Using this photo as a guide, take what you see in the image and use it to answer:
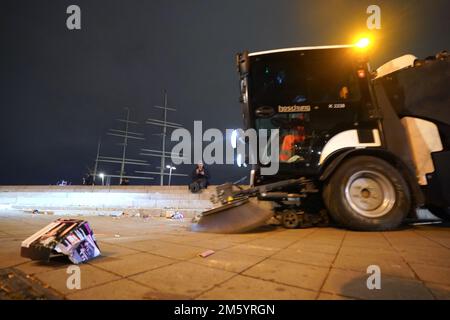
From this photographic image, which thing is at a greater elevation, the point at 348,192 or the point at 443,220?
the point at 348,192

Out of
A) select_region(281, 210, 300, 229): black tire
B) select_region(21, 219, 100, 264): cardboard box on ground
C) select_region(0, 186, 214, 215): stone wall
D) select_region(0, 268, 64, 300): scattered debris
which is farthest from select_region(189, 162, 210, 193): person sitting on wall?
select_region(0, 268, 64, 300): scattered debris

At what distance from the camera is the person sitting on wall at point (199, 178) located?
8.55m

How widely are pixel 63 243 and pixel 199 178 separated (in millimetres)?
7359

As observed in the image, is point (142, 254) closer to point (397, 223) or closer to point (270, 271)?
point (270, 271)

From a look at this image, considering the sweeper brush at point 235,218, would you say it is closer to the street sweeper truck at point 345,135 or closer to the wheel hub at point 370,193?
the street sweeper truck at point 345,135

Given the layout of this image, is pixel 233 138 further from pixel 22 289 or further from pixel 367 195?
pixel 22 289

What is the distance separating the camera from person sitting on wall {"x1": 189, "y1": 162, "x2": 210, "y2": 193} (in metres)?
8.55

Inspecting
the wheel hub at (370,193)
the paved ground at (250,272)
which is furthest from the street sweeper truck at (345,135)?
the paved ground at (250,272)

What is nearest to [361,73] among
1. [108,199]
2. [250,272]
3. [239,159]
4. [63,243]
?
[239,159]

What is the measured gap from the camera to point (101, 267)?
5.87 ft

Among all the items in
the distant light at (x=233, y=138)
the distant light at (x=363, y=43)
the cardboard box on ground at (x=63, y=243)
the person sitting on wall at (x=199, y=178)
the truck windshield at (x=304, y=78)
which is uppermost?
the distant light at (x=363, y=43)

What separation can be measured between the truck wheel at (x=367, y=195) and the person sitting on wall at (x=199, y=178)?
17.1ft

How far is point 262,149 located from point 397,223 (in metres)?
2.64
